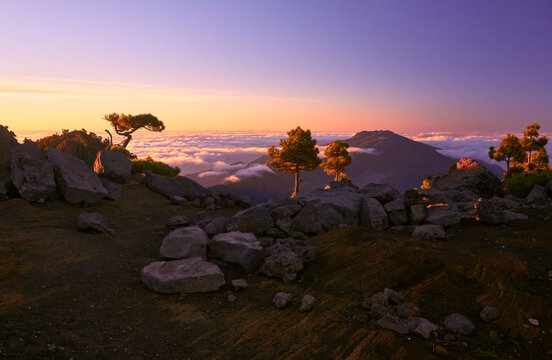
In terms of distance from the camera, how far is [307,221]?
44.0 feet

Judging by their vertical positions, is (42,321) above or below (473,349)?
below

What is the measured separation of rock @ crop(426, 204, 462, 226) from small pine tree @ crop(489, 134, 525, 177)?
54225 millimetres

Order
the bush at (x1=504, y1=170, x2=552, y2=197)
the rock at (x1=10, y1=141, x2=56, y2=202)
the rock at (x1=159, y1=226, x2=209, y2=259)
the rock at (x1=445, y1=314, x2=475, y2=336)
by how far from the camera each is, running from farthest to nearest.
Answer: the bush at (x1=504, y1=170, x2=552, y2=197) → the rock at (x1=10, y1=141, x2=56, y2=202) → the rock at (x1=159, y1=226, x2=209, y2=259) → the rock at (x1=445, y1=314, x2=475, y2=336)

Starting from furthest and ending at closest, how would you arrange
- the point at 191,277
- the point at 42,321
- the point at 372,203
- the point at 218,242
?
the point at 372,203, the point at 218,242, the point at 191,277, the point at 42,321

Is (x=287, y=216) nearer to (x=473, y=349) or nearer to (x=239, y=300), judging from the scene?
(x=239, y=300)

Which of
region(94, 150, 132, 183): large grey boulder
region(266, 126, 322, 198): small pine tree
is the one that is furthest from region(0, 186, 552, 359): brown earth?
region(266, 126, 322, 198): small pine tree

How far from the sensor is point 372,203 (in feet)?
49.5

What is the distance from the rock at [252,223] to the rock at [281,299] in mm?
4690

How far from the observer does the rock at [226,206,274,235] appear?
1295 centimetres

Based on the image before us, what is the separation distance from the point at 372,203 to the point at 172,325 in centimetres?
1035

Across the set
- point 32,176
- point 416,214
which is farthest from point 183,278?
point 32,176

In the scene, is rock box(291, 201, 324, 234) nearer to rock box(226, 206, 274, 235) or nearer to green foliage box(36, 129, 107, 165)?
rock box(226, 206, 274, 235)

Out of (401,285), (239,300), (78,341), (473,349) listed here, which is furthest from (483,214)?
(78,341)

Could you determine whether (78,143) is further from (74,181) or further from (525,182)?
(525,182)
